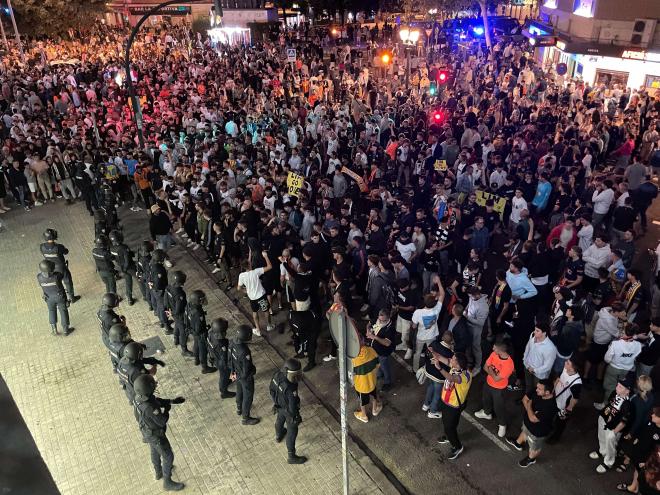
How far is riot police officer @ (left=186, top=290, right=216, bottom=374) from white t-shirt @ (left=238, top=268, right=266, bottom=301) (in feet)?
2.61

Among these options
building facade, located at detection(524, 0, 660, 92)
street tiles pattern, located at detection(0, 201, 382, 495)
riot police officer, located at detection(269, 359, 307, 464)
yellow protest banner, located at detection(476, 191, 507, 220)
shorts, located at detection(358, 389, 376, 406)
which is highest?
building facade, located at detection(524, 0, 660, 92)

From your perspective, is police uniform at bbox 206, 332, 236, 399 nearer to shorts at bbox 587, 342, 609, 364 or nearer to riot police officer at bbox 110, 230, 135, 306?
riot police officer at bbox 110, 230, 135, 306

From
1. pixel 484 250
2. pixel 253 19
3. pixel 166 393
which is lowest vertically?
pixel 166 393

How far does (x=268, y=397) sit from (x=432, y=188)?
6.46 m

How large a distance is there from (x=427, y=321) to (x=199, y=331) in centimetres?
353

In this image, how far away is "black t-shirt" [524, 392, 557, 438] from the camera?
19.7 feet

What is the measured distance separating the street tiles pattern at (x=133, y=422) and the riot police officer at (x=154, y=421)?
0.32m

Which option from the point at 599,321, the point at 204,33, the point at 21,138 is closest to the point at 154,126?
the point at 21,138

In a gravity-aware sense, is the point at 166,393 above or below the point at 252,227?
below

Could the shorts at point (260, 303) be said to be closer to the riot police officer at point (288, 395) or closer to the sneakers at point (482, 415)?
the riot police officer at point (288, 395)

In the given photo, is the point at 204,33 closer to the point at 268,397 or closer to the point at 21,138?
the point at 21,138

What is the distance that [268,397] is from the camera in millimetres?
8023

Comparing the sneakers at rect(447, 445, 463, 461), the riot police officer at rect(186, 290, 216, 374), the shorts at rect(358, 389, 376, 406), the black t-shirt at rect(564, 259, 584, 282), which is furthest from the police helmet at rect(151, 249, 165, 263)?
the black t-shirt at rect(564, 259, 584, 282)

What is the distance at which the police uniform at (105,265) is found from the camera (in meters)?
10.1
